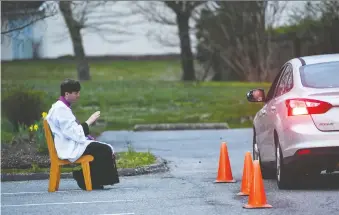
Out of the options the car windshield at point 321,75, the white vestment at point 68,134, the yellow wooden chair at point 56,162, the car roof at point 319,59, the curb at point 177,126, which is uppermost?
the car roof at point 319,59

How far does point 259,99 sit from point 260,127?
49cm

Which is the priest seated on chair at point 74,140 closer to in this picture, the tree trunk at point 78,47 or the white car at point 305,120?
the white car at point 305,120

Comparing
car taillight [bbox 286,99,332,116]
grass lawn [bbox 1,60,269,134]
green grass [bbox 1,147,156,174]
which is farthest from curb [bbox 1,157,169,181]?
grass lawn [bbox 1,60,269,134]

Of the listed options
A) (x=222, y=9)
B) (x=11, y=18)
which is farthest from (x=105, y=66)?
(x=11, y=18)

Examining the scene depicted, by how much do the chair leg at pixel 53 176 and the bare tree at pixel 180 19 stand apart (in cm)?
3498

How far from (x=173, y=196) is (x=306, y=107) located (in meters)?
1.84

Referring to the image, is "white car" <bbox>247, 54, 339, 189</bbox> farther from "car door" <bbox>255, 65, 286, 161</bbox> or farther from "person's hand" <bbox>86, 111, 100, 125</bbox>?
"person's hand" <bbox>86, 111, 100, 125</bbox>

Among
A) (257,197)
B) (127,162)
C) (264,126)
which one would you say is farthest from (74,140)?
(127,162)

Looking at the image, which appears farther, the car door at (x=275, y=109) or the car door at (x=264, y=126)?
the car door at (x=264, y=126)

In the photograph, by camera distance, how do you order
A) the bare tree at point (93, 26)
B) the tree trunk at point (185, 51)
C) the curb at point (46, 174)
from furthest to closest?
the tree trunk at point (185, 51) → the bare tree at point (93, 26) → the curb at point (46, 174)

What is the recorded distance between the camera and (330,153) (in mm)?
13688

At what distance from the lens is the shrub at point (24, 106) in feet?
92.0

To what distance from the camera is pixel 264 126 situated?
15625 millimetres

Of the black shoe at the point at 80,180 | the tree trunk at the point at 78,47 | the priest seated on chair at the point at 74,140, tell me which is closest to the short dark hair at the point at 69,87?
the priest seated on chair at the point at 74,140
